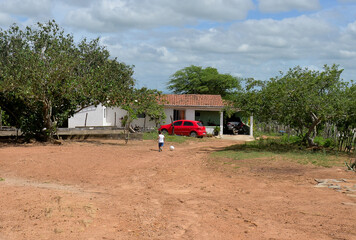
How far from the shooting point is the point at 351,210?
340 inches

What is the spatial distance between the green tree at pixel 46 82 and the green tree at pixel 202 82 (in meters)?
28.4

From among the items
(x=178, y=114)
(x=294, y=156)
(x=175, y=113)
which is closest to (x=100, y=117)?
Answer: (x=175, y=113)

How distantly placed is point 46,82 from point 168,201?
13377mm

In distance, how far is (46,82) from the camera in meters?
21.1

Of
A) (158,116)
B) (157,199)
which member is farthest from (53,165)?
(158,116)

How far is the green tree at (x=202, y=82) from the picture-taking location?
53.8 m

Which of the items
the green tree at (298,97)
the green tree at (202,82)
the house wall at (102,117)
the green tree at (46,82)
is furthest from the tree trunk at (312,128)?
the green tree at (202,82)

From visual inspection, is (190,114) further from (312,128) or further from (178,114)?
(312,128)

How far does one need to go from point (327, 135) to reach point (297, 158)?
10.3 metres

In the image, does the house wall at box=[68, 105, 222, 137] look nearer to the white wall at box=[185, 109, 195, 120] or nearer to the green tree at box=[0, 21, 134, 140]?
the white wall at box=[185, 109, 195, 120]

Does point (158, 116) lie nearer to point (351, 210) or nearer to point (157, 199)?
point (157, 199)

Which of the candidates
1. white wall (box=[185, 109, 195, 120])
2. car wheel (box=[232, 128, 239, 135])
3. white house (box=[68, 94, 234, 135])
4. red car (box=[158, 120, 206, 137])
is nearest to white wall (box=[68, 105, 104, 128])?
white house (box=[68, 94, 234, 135])

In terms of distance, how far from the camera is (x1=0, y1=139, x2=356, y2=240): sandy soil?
24.7 feet

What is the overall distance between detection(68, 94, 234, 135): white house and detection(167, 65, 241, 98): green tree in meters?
14.6
